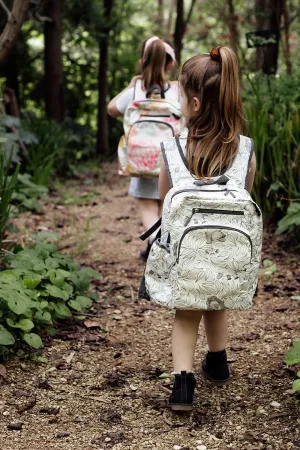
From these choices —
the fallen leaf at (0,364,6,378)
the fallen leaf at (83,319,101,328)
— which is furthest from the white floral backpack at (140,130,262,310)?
the fallen leaf at (83,319,101,328)

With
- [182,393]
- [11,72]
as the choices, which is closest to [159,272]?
[182,393]

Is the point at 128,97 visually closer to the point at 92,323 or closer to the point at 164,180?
the point at 92,323

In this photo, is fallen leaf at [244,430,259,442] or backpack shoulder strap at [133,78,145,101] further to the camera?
backpack shoulder strap at [133,78,145,101]

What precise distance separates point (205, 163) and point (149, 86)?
1.89m

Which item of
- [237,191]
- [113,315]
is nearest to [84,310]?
[113,315]

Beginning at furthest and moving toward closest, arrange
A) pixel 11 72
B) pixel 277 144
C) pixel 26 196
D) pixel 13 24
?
pixel 11 72, pixel 26 196, pixel 277 144, pixel 13 24

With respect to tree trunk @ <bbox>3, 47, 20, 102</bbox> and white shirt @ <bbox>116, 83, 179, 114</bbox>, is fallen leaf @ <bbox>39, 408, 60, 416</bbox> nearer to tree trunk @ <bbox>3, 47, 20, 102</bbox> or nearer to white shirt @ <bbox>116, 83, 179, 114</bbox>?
white shirt @ <bbox>116, 83, 179, 114</bbox>

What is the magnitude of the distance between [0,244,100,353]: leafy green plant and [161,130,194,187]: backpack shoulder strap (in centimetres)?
89

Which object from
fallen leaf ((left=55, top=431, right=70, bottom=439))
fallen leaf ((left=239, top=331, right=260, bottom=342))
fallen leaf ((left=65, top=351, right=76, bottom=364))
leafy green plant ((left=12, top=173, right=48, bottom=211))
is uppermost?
fallen leaf ((left=55, top=431, right=70, bottom=439))

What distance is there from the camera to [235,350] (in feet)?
10.3

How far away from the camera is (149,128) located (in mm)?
4070

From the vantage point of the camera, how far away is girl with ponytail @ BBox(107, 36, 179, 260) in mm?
4125

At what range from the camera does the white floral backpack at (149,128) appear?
13.3 feet

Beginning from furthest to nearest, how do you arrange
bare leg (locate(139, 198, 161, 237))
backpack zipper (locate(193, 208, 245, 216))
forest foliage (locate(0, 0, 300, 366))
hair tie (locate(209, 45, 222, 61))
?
1. bare leg (locate(139, 198, 161, 237))
2. forest foliage (locate(0, 0, 300, 366))
3. hair tie (locate(209, 45, 222, 61))
4. backpack zipper (locate(193, 208, 245, 216))
